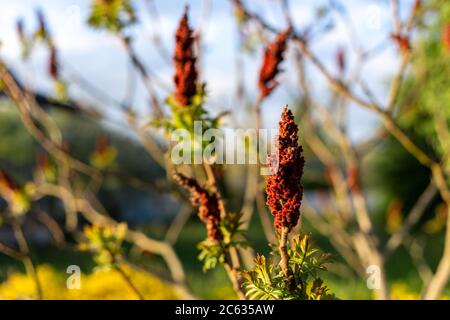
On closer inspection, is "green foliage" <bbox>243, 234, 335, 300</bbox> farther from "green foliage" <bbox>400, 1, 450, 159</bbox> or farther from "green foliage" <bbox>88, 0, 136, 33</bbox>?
"green foliage" <bbox>400, 1, 450, 159</bbox>

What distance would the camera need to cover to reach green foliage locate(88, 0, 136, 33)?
476 cm

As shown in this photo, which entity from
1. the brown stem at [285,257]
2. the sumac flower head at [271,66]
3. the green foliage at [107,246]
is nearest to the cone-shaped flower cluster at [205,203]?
the brown stem at [285,257]

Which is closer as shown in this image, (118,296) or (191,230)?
(118,296)

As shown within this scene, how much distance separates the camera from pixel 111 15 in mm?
4770

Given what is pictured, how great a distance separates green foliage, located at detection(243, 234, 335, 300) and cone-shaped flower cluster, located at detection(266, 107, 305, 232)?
0.76 ft

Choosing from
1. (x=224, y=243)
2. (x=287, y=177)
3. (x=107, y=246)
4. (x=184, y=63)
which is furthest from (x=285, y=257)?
(x=107, y=246)

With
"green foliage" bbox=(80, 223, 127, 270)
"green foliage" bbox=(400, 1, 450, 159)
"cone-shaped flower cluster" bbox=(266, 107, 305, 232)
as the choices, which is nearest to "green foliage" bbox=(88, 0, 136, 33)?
"green foliage" bbox=(80, 223, 127, 270)

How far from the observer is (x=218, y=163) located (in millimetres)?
3004

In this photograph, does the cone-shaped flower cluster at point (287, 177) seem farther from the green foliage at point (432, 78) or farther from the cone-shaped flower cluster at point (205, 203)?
the green foliage at point (432, 78)

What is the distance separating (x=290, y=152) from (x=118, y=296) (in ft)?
18.6

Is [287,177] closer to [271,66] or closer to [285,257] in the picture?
[285,257]

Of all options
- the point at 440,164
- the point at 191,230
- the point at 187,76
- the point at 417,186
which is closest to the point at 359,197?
the point at 440,164

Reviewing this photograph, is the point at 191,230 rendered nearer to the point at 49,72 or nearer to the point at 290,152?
the point at 49,72

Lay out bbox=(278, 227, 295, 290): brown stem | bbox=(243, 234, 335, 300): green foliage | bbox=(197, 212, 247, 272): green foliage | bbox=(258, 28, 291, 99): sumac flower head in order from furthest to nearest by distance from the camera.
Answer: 1. bbox=(258, 28, 291, 99): sumac flower head
2. bbox=(197, 212, 247, 272): green foliage
3. bbox=(243, 234, 335, 300): green foliage
4. bbox=(278, 227, 295, 290): brown stem
